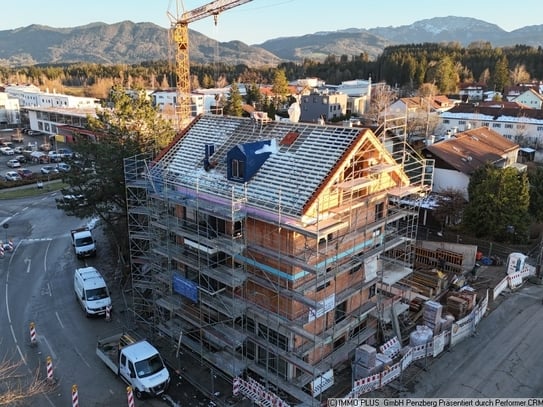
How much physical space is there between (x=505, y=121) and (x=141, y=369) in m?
62.7

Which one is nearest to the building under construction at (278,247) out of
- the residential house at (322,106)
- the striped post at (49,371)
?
the striped post at (49,371)

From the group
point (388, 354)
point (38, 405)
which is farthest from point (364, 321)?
point (38, 405)

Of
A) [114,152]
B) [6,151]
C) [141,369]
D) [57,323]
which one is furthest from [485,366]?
[6,151]

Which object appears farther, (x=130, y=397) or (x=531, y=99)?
(x=531, y=99)

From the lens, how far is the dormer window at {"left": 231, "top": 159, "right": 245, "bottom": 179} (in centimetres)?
1939

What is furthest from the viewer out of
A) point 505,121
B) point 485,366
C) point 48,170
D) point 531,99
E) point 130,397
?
point 531,99

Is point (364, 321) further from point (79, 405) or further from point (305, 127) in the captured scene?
point (79, 405)

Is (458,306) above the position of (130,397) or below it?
above

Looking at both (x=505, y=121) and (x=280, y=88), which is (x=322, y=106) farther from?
(x=505, y=121)

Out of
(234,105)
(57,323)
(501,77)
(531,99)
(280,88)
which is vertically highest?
(501,77)

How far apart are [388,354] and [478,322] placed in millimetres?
6928

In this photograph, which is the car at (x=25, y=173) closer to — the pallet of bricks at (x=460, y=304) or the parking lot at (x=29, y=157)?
the parking lot at (x=29, y=157)

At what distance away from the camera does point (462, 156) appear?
42219 millimetres

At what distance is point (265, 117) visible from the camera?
2180cm
